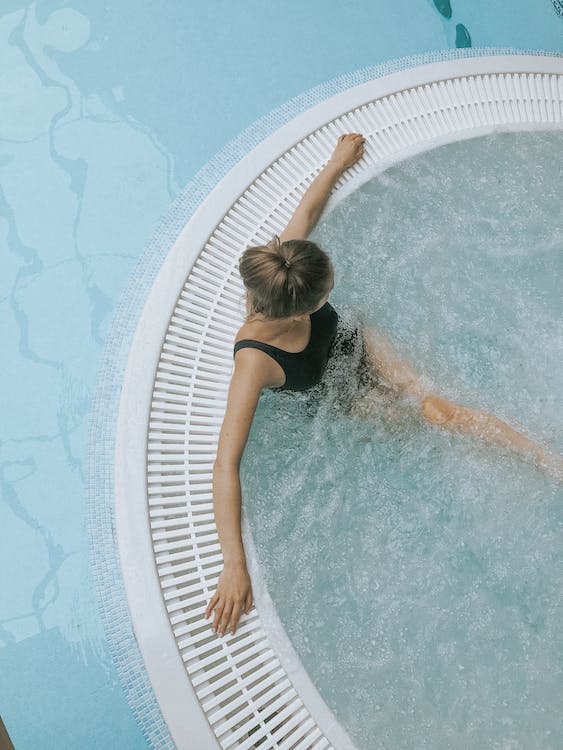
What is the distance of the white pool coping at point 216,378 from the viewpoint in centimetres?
152

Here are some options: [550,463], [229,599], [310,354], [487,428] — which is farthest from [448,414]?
[229,599]

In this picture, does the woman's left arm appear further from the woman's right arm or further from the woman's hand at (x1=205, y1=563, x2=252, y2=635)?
the woman's hand at (x1=205, y1=563, x2=252, y2=635)

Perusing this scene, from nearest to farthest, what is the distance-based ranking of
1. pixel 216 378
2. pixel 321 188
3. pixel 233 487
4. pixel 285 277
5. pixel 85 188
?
pixel 285 277
pixel 233 487
pixel 216 378
pixel 321 188
pixel 85 188

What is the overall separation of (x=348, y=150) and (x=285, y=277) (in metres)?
0.77

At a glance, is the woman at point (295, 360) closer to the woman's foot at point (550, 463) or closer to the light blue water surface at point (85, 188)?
the woman's foot at point (550, 463)

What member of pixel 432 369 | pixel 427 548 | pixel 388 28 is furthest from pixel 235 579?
pixel 388 28

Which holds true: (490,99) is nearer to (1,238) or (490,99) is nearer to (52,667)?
(1,238)

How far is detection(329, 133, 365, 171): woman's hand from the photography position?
192 centimetres

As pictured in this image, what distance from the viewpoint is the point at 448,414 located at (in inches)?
70.4

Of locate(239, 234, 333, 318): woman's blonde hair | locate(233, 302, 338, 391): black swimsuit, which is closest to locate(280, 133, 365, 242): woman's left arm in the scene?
locate(233, 302, 338, 391): black swimsuit

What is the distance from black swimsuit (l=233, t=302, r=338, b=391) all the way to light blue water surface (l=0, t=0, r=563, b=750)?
2.11ft

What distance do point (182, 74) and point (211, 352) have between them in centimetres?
103

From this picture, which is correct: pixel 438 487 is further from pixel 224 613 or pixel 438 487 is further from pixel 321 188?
pixel 321 188

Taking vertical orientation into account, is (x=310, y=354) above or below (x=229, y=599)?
above
